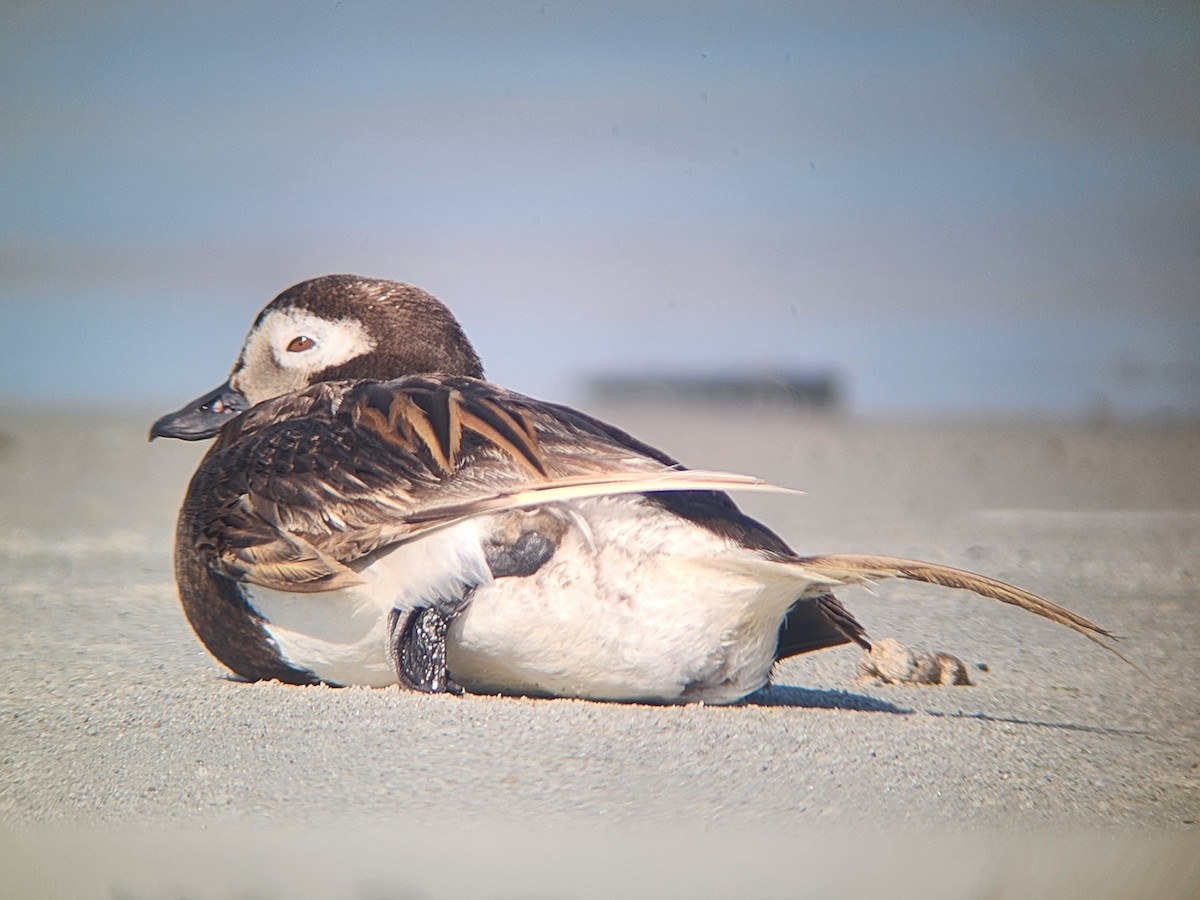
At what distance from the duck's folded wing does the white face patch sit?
425 mm

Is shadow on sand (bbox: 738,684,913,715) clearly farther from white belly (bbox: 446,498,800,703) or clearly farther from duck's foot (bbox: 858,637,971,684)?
white belly (bbox: 446,498,800,703)

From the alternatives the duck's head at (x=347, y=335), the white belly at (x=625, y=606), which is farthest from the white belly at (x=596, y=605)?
the duck's head at (x=347, y=335)

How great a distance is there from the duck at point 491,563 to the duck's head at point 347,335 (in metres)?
0.41

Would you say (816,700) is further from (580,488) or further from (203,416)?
(203,416)

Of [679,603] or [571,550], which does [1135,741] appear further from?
[571,550]

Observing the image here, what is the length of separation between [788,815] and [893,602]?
184 cm

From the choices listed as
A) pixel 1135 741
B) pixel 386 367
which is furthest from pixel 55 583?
pixel 1135 741

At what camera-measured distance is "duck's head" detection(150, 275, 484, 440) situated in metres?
3.23

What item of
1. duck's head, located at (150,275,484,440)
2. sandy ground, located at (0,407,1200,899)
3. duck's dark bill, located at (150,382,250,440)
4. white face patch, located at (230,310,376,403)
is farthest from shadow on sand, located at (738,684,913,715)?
duck's dark bill, located at (150,382,250,440)

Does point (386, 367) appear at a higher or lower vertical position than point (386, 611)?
higher

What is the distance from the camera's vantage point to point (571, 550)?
2.49m

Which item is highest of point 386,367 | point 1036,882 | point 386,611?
point 386,367

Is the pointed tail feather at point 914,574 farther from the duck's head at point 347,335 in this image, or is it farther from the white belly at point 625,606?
the duck's head at point 347,335

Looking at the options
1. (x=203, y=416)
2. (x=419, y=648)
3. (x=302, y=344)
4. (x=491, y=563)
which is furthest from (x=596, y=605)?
(x=203, y=416)
